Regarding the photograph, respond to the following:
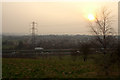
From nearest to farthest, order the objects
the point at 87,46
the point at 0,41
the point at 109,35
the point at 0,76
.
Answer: the point at 0,76 → the point at 109,35 → the point at 87,46 → the point at 0,41

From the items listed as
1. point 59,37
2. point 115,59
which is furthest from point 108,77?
point 59,37

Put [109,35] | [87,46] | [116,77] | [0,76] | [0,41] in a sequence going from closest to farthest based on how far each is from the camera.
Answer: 1. [116,77]
2. [0,76]
3. [109,35]
4. [87,46]
5. [0,41]

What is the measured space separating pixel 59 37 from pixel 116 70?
35.3m

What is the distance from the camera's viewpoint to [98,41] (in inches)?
762

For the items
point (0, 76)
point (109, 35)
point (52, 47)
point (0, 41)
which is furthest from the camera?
point (52, 47)

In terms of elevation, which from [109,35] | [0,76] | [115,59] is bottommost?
[0,76]

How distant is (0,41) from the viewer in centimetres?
3162

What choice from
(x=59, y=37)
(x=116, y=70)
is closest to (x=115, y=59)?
(x=116, y=70)

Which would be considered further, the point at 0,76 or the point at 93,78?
the point at 0,76

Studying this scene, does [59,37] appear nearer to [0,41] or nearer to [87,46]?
[0,41]

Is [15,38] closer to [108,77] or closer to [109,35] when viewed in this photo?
[109,35]

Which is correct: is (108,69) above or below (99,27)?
below

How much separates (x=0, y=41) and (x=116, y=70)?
26.9 metres

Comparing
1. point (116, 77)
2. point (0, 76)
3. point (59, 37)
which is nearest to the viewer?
point (116, 77)
